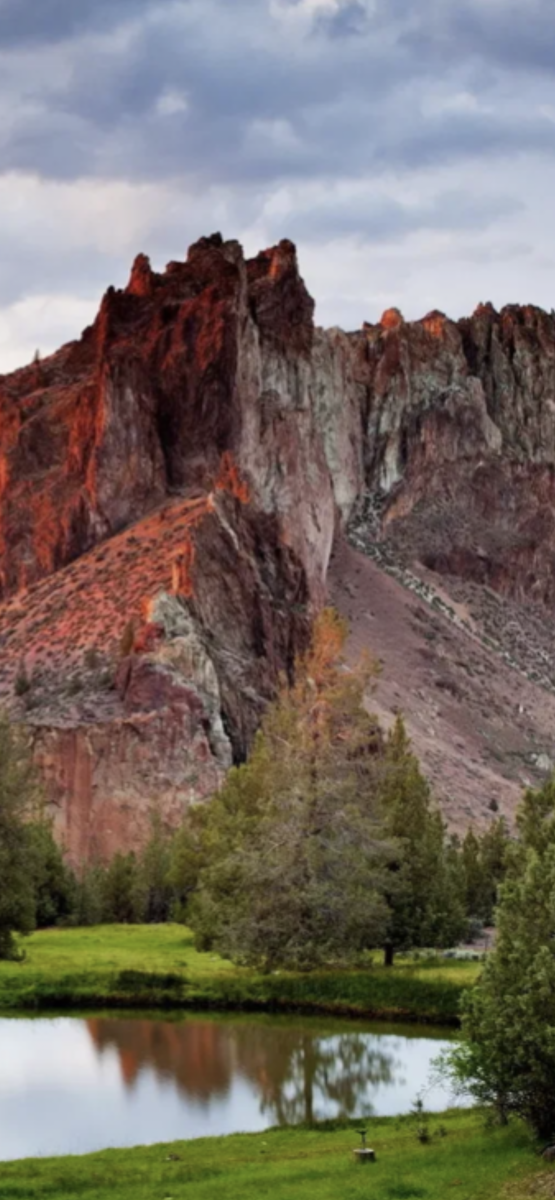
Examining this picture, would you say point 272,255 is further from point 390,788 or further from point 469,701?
point 390,788

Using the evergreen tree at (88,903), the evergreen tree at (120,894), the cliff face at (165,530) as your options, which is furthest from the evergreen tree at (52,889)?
the cliff face at (165,530)

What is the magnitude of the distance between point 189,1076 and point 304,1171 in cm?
1152

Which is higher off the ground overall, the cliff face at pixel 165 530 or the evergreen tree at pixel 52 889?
the cliff face at pixel 165 530

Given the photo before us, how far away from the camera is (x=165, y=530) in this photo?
109m

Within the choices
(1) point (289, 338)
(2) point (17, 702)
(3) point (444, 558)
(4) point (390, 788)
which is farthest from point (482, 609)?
(4) point (390, 788)

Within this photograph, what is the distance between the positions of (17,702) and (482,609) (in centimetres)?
7347

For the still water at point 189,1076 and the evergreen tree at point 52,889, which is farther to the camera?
the evergreen tree at point 52,889

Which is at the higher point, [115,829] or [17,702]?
[17,702]

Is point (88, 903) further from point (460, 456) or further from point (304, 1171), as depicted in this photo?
point (460, 456)

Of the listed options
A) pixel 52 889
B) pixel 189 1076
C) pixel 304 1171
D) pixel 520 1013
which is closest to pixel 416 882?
pixel 189 1076

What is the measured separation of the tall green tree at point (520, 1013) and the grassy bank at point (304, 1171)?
0.67 m

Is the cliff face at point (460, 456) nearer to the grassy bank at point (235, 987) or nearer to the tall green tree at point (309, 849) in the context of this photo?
the tall green tree at point (309, 849)

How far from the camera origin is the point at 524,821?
35.9 m

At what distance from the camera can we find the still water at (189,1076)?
101 ft
